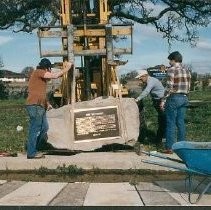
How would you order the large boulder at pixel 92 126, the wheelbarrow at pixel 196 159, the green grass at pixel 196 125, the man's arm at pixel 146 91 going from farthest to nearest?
the green grass at pixel 196 125, the man's arm at pixel 146 91, the large boulder at pixel 92 126, the wheelbarrow at pixel 196 159

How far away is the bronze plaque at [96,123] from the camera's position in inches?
461

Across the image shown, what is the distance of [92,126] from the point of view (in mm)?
11711

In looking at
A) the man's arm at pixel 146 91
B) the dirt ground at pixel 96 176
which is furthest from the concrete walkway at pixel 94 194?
the man's arm at pixel 146 91

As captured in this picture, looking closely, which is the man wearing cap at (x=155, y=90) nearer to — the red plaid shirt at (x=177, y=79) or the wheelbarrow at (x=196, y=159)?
the red plaid shirt at (x=177, y=79)

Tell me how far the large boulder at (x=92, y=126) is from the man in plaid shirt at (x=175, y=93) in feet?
2.91

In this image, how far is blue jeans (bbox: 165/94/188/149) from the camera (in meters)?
11.0

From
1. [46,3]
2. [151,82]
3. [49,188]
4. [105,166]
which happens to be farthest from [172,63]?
[46,3]

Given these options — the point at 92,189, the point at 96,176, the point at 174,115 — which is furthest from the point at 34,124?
the point at 174,115

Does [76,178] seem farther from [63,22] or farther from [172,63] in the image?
[63,22]

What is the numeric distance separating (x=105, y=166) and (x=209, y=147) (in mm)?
2999

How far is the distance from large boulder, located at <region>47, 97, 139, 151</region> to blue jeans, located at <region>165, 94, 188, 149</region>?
81 centimetres

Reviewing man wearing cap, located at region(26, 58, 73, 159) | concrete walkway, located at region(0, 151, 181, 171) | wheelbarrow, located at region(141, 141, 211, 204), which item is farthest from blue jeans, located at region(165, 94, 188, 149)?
wheelbarrow, located at region(141, 141, 211, 204)

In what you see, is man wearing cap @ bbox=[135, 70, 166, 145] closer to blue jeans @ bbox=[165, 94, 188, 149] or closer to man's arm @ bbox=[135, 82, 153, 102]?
man's arm @ bbox=[135, 82, 153, 102]

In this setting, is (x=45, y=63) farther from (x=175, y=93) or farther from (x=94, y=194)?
(x=94, y=194)
